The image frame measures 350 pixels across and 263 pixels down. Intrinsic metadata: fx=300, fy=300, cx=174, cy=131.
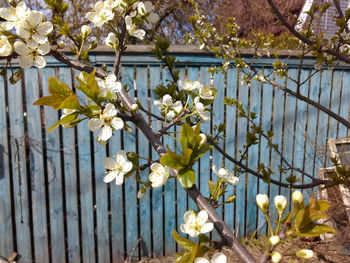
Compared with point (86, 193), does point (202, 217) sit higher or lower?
higher

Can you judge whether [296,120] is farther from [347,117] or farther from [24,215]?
[24,215]

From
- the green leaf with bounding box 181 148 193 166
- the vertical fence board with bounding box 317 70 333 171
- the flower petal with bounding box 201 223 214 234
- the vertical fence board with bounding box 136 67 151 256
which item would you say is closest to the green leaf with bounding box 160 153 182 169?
the green leaf with bounding box 181 148 193 166

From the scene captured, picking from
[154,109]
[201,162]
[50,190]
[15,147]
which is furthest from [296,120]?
[15,147]

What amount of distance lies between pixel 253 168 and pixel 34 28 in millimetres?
2951

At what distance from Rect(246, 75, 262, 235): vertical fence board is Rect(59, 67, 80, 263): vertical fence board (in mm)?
1783

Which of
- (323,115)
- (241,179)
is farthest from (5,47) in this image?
(323,115)

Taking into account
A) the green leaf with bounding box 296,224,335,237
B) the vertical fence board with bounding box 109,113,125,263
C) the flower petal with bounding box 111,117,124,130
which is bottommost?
the vertical fence board with bounding box 109,113,125,263

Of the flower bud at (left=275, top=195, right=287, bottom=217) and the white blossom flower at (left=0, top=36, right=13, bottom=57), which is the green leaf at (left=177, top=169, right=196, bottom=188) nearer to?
the flower bud at (left=275, top=195, right=287, bottom=217)

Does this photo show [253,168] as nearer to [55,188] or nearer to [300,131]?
[300,131]

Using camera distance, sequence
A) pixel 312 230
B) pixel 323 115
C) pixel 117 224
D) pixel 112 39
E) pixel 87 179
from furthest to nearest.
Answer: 1. pixel 323 115
2. pixel 117 224
3. pixel 87 179
4. pixel 112 39
5. pixel 312 230

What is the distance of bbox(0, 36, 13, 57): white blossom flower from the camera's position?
548 millimetres

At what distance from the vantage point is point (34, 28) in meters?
0.58

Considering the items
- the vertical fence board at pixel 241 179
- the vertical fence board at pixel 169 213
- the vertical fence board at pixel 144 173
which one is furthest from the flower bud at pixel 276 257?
the vertical fence board at pixel 241 179

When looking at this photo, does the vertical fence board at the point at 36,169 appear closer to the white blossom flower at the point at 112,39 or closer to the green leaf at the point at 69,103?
the white blossom flower at the point at 112,39
